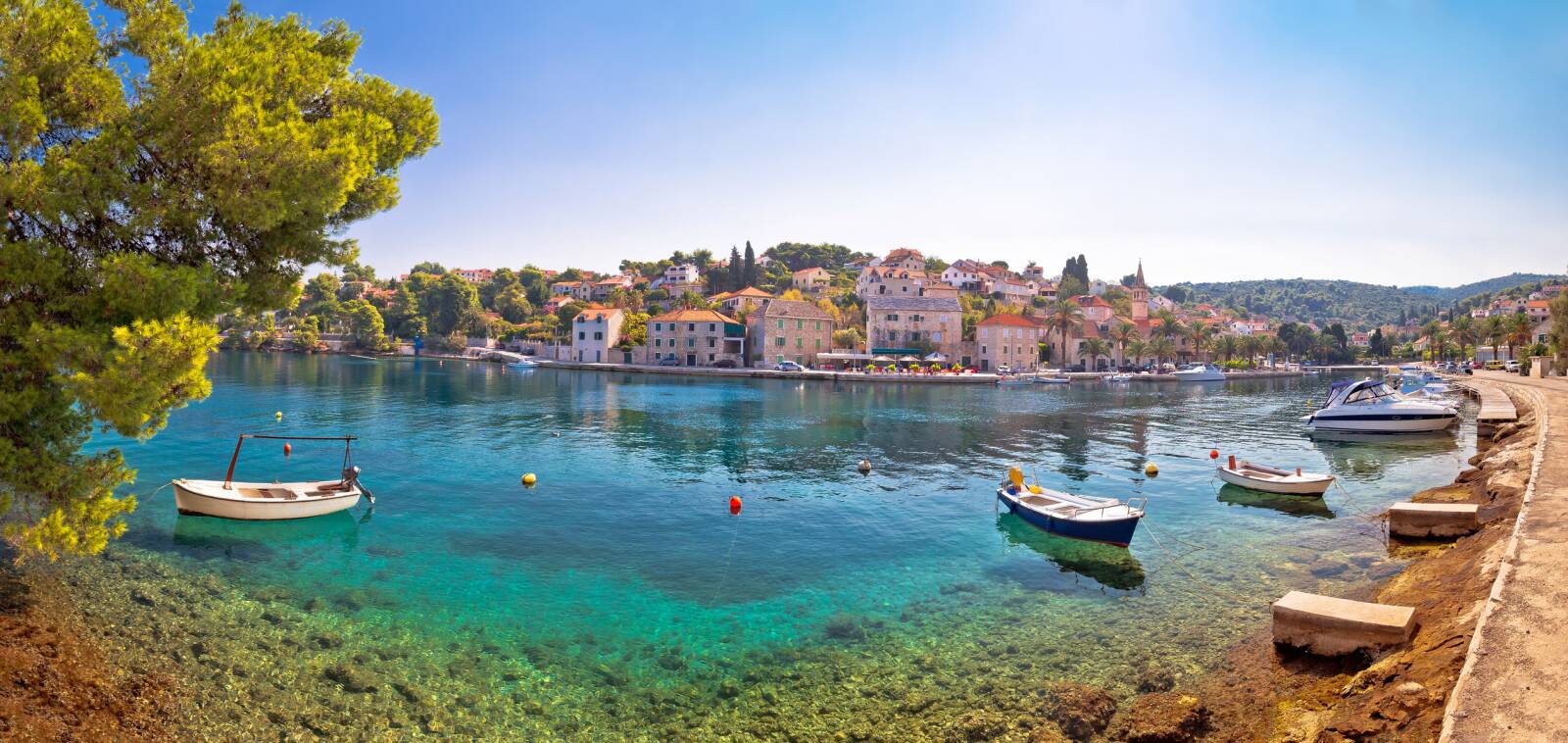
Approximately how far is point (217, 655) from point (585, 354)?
105 meters

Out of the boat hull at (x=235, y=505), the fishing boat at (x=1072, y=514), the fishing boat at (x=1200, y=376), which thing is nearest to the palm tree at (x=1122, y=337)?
the fishing boat at (x=1200, y=376)

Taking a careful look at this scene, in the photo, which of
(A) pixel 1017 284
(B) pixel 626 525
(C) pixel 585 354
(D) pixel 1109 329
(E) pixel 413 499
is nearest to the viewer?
(B) pixel 626 525

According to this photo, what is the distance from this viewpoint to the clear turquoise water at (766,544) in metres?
12.8

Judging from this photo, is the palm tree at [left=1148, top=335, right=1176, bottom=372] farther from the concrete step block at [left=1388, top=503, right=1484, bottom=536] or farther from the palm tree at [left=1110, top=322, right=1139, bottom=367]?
the concrete step block at [left=1388, top=503, right=1484, bottom=536]

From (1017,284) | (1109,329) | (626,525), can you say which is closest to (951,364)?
(1109,329)

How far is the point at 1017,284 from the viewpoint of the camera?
14888 cm

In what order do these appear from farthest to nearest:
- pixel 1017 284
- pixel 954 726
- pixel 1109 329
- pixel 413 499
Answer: pixel 1017 284, pixel 1109 329, pixel 413 499, pixel 954 726

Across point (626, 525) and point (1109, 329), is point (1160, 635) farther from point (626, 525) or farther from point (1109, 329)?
point (1109, 329)

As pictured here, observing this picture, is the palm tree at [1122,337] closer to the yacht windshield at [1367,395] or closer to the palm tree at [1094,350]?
the palm tree at [1094,350]

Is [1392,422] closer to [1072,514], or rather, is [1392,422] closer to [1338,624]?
[1072,514]

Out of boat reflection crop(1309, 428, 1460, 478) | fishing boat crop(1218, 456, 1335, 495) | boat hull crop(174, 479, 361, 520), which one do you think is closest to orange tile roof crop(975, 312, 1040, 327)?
boat reflection crop(1309, 428, 1460, 478)

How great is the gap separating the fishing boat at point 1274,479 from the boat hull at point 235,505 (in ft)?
100.0

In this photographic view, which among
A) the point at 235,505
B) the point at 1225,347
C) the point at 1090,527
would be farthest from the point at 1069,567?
the point at 1225,347

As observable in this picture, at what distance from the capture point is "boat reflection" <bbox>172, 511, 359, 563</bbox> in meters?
17.2
